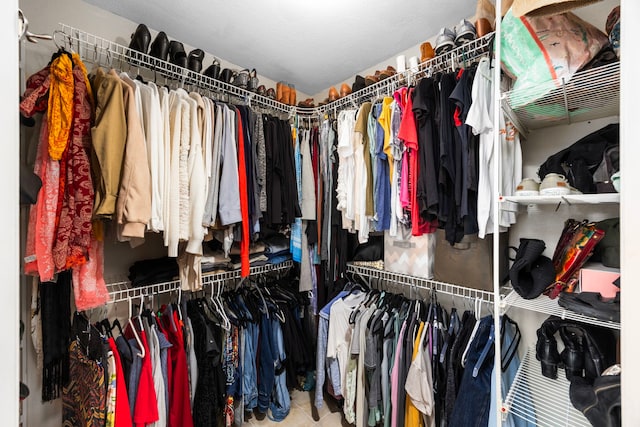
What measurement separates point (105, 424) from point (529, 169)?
2.27 m

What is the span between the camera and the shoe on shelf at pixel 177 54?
5.18ft

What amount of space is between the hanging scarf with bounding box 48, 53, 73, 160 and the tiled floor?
1.88 metres

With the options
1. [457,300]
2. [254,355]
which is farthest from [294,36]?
[254,355]

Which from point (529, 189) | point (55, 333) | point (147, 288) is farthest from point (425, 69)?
point (55, 333)

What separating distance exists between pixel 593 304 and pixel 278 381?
1741 millimetres

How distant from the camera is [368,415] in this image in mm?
1647

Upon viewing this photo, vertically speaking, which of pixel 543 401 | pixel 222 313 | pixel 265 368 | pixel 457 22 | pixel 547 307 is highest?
pixel 457 22

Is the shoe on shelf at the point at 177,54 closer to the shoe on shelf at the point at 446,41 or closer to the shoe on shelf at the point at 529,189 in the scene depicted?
the shoe on shelf at the point at 446,41

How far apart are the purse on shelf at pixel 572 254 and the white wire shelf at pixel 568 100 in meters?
0.47

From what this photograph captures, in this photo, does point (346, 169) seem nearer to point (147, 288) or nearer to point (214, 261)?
point (214, 261)

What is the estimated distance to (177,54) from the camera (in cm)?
158

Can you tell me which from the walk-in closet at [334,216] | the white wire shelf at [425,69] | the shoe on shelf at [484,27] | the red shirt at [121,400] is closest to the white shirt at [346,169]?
the walk-in closet at [334,216]
